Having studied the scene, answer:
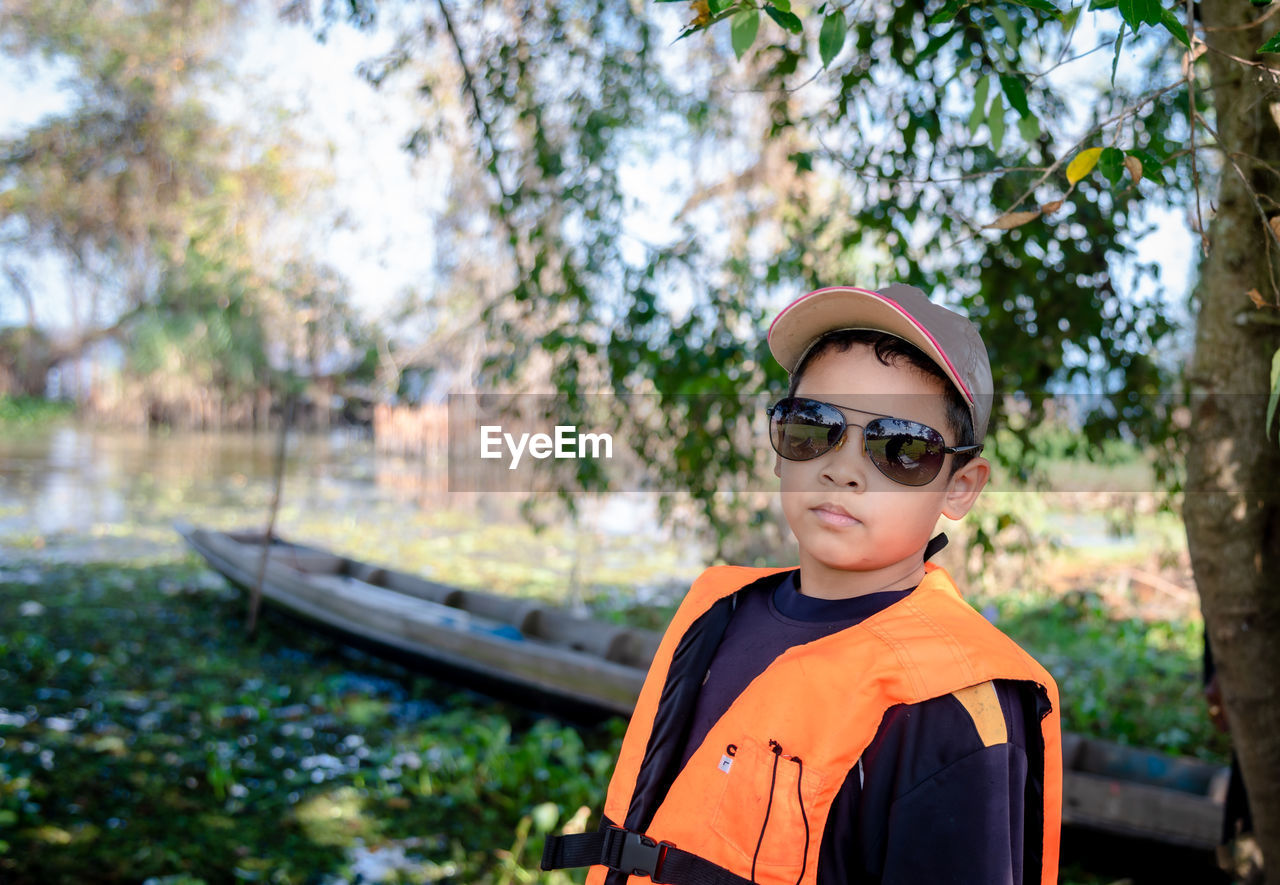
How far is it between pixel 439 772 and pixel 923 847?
4.09 metres

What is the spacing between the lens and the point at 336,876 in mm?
3725

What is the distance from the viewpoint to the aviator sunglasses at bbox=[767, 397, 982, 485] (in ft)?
4.09

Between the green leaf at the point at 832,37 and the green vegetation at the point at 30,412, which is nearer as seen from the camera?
the green leaf at the point at 832,37

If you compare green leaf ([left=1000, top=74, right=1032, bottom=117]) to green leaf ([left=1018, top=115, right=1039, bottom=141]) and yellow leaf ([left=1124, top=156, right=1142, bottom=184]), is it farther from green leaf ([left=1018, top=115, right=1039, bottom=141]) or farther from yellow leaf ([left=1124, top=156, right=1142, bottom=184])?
yellow leaf ([left=1124, top=156, right=1142, bottom=184])

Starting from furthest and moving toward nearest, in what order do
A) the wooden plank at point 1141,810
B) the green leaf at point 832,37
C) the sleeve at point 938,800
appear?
the wooden plank at point 1141,810, the green leaf at point 832,37, the sleeve at point 938,800

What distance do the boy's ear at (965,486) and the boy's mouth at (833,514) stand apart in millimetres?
165

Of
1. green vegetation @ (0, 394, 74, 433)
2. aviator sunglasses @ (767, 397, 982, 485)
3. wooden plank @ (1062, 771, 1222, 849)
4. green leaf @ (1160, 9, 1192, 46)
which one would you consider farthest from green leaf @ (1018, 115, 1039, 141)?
green vegetation @ (0, 394, 74, 433)

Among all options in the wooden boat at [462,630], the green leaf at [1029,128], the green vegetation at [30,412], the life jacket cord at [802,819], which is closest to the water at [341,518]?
the wooden boat at [462,630]

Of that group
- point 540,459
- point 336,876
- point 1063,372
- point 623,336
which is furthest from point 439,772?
point 1063,372

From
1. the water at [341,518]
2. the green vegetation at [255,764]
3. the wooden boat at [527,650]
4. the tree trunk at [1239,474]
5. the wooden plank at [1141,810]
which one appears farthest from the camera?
the water at [341,518]

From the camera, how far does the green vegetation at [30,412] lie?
2755 centimetres

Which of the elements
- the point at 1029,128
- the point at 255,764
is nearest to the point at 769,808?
the point at 1029,128

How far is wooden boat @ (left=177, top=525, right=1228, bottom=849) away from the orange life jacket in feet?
9.59

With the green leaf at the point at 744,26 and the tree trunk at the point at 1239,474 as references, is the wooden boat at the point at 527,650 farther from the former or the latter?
the green leaf at the point at 744,26
